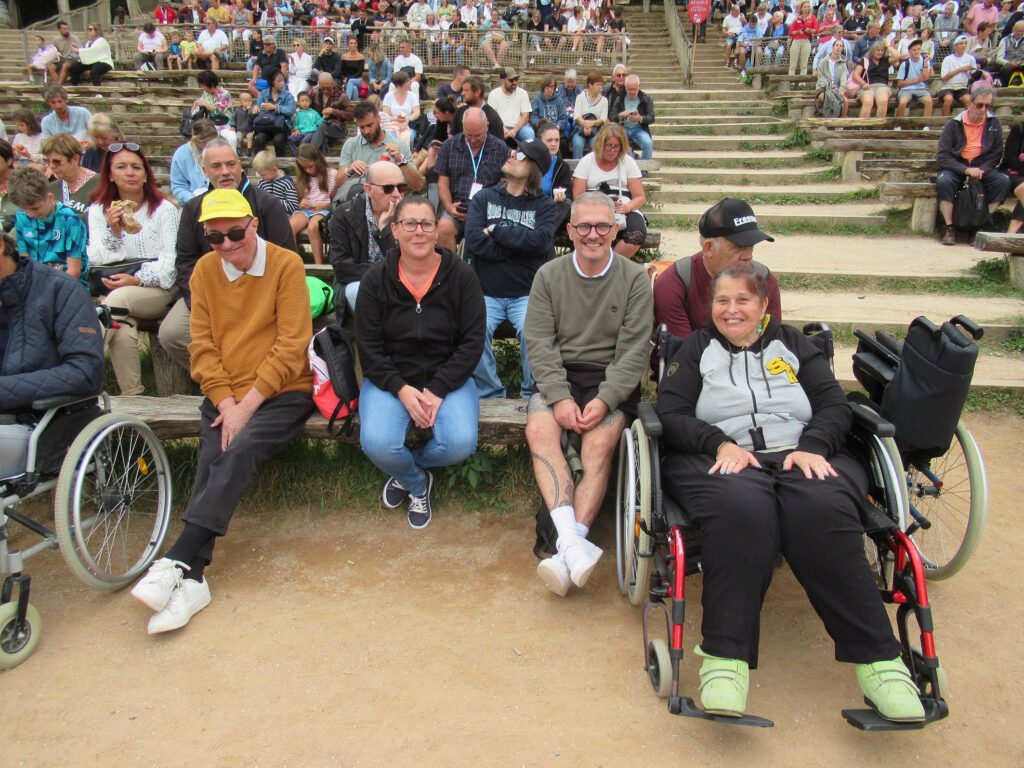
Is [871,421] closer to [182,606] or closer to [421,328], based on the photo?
[421,328]

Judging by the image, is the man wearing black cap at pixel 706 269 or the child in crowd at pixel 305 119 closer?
the man wearing black cap at pixel 706 269

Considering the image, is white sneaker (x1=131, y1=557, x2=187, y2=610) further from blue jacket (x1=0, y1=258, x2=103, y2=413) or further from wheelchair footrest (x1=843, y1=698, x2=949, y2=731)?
wheelchair footrest (x1=843, y1=698, x2=949, y2=731)

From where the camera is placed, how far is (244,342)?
3203 mm

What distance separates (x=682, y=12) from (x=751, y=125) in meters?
10.9

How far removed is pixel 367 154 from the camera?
5941 mm

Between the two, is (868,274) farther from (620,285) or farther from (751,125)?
(751,125)

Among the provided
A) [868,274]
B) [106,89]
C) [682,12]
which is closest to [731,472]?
[868,274]

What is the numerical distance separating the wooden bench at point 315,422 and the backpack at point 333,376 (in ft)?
0.23

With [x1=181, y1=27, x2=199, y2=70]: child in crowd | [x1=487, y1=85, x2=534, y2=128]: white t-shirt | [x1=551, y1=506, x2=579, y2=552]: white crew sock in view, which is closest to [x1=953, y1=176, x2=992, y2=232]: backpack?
[x1=487, y1=85, x2=534, y2=128]: white t-shirt

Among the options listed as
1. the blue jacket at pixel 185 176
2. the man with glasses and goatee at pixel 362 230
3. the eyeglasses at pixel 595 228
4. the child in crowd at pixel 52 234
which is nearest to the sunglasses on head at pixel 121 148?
the child in crowd at pixel 52 234

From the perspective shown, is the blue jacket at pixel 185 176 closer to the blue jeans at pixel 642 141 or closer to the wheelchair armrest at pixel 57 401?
the wheelchair armrest at pixel 57 401

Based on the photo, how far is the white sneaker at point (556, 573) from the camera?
2654mm

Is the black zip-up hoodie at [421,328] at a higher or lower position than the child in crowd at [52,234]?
lower

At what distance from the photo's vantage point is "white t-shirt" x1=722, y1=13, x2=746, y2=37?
51.7 feet
